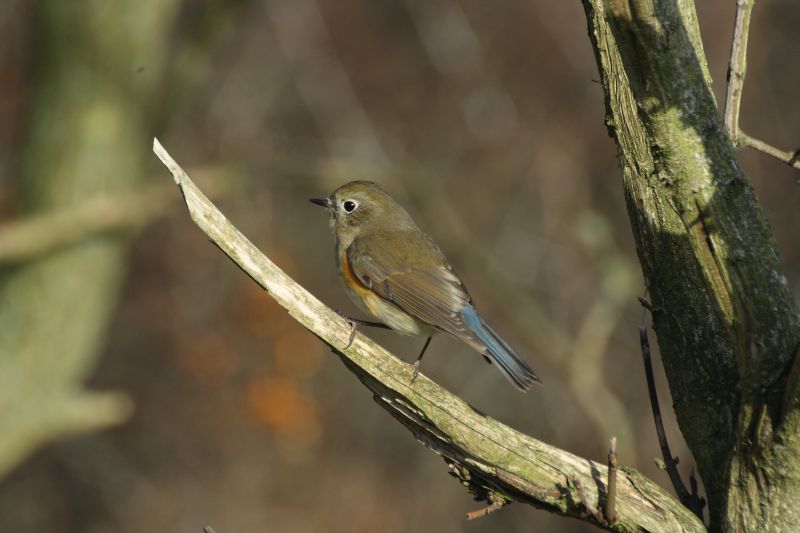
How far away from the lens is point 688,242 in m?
2.14

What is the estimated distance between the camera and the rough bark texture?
6.57 feet

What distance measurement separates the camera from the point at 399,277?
425 centimetres

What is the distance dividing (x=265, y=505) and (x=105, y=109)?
15.9 ft

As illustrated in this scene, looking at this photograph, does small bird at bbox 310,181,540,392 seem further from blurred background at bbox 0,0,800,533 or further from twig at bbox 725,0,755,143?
twig at bbox 725,0,755,143

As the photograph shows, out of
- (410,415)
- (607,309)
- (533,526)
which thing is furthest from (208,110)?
(410,415)

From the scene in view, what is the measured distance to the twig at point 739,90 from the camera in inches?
88.5

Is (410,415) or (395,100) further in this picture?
(395,100)

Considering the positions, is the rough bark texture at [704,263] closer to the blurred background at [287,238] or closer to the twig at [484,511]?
the twig at [484,511]

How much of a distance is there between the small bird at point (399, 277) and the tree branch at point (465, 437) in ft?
3.99

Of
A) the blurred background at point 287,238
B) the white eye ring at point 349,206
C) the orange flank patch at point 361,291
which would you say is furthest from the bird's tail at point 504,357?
the blurred background at point 287,238

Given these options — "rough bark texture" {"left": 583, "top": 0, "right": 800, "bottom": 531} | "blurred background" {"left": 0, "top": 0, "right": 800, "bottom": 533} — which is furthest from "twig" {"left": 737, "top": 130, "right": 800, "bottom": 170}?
"blurred background" {"left": 0, "top": 0, "right": 800, "bottom": 533}

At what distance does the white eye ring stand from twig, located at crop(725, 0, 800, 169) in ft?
8.61

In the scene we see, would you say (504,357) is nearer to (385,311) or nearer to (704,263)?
(385,311)

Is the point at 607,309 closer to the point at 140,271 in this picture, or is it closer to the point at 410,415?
the point at 410,415
